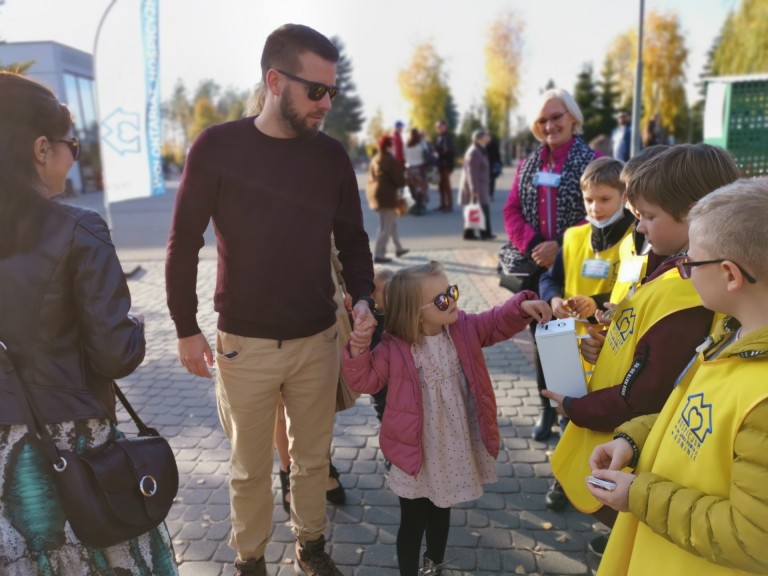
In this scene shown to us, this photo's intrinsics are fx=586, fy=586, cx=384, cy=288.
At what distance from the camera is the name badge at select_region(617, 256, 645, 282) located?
2.30 m

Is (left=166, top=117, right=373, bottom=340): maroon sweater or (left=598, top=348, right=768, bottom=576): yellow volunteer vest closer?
(left=598, top=348, right=768, bottom=576): yellow volunteer vest

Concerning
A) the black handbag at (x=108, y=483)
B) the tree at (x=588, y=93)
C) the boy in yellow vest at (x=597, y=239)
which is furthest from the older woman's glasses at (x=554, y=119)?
the tree at (x=588, y=93)

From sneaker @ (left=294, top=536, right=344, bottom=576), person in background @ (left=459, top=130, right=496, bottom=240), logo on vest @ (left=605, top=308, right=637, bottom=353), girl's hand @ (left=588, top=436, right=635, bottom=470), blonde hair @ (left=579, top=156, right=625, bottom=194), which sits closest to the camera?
girl's hand @ (left=588, top=436, right=635, bottom=470)

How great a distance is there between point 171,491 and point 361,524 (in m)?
1.48

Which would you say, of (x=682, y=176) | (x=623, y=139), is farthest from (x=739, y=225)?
(x=623, y=139)

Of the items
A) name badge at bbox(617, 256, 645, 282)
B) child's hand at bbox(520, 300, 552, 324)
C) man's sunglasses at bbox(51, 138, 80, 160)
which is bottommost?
child's hand at bbox(520, 300, 552, 324)

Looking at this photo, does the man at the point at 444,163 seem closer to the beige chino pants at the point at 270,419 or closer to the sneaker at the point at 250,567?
the beige chino pants at the point at 270,419

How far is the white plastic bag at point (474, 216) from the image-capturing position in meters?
11.6

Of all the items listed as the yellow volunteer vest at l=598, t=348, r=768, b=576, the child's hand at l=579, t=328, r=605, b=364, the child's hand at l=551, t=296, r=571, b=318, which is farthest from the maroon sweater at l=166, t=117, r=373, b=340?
the yellow volunteer vest at l=598, t=348, r=768, b=576

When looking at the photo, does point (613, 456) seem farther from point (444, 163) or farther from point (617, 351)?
point (444, 163)

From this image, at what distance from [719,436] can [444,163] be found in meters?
15.8

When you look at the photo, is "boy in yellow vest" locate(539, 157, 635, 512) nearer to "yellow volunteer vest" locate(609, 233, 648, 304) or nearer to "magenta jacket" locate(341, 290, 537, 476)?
"yellow volunteer vest" locate(609, 233, 648, 304)

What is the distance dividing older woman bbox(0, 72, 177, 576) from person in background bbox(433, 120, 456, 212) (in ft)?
50.1

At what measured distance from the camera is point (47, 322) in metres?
1.72
